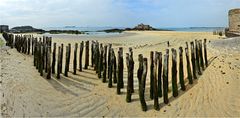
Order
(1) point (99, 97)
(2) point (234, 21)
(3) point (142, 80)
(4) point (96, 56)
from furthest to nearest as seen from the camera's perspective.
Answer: (2) point (234, 21)
(4) point (96, 56)
(1) point (99, 97)
(3) point (142, 80)

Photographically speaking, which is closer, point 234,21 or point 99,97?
point 99,97

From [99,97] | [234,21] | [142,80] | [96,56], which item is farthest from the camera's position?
[234,21]

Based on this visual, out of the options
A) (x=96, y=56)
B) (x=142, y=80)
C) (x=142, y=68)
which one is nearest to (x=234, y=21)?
(x=96, y=56)

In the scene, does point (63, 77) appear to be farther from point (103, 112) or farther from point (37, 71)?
point (103, 112)

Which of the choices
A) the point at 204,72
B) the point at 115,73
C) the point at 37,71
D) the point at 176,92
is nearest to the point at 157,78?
the point at 176,92

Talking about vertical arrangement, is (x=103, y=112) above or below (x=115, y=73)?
below

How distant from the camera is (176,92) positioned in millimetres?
11570

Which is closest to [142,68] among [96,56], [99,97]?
[99,97]

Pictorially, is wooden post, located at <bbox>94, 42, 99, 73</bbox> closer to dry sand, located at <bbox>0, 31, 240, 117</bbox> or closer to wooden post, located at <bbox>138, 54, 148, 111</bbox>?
dry sand, located at <bbox>0, 31, 240, 117</bbox>

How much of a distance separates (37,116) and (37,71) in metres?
6.17

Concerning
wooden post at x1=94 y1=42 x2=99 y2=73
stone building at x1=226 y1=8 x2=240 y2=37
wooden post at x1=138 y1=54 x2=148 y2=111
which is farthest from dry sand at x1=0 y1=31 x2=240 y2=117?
stone building at x1=226 y1=8 x2=240 y2=37

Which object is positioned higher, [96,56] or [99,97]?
[96,56]

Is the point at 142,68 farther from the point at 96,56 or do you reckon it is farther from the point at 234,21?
the point at 234,21

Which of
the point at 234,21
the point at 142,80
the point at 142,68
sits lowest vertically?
the point at 142,80
